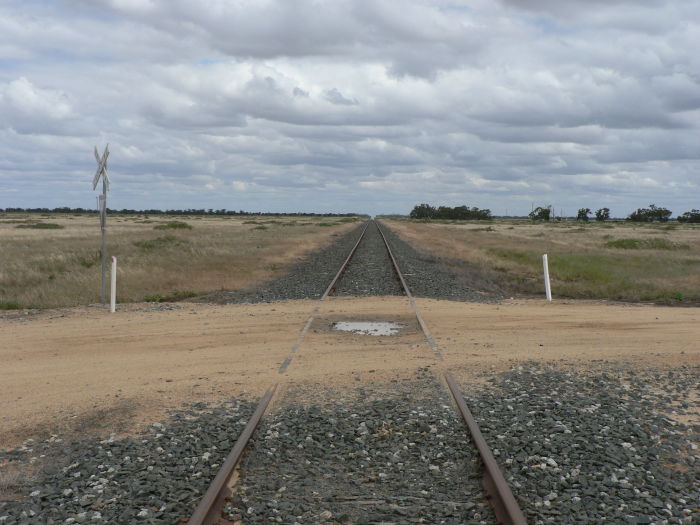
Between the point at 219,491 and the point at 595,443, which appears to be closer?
the point at 219,491

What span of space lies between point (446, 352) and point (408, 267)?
15.4 meters

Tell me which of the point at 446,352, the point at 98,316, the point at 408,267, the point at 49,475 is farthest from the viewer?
the point at 408,267

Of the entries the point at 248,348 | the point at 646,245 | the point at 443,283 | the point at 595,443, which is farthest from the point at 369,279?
the point at 646,245

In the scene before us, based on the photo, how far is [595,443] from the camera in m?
6.12

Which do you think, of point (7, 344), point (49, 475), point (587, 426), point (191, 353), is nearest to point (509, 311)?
point (191, 353)

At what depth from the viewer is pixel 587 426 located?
6578 mm

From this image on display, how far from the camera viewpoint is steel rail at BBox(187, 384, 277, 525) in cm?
456

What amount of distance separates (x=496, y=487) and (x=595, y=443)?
5.31 feet

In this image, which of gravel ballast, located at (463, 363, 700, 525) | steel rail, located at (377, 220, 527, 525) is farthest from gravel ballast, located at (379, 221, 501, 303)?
steel rail, located at (377, 220, 527, 525)

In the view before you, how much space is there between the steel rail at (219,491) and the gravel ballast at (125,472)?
13cm

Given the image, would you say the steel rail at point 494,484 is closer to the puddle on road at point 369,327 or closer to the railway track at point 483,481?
the railway track at point 483,481

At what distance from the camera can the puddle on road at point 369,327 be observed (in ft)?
40.1

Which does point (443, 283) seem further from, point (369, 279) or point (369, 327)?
point (369, 327)

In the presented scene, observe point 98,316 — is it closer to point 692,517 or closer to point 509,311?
point 509,311
